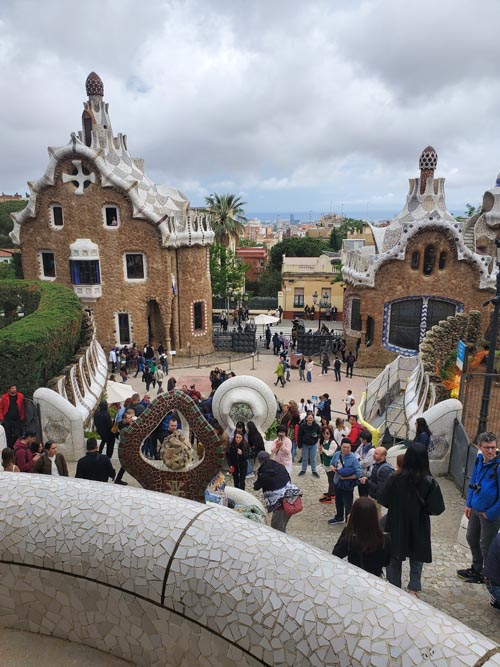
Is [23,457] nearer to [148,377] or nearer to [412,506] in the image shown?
[412,506]

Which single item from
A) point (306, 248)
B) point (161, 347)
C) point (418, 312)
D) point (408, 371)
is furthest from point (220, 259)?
point (306, 248)

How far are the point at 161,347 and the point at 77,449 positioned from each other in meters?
17.0

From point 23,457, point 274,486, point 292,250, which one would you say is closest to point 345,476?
point 274,486

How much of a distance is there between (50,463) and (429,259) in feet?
75.6

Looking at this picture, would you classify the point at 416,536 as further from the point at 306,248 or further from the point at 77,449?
the point at 306,248

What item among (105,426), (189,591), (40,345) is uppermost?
(189,591)

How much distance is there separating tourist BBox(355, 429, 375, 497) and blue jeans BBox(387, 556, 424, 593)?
5.77 feet

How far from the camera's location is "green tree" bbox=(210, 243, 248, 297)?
122 feet

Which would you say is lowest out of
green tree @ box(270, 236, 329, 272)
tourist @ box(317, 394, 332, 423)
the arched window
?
tourist @ box(317, 394, 332, 423)

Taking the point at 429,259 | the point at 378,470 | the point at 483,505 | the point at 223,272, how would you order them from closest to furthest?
the point at 483,505 → the point at 378,470 → the point at 429,259 → the point at 223,272

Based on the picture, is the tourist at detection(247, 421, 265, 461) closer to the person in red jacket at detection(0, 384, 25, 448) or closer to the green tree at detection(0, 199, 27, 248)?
the person in red jacket at detection(0, 384, 25, 448)

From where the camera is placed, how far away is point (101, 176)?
1003 inches

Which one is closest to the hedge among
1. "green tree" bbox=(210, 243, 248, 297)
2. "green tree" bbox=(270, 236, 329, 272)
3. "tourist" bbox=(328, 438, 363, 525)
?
"tourist" bbox=(328, 438, 363, 525)

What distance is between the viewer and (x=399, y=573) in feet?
16.8
